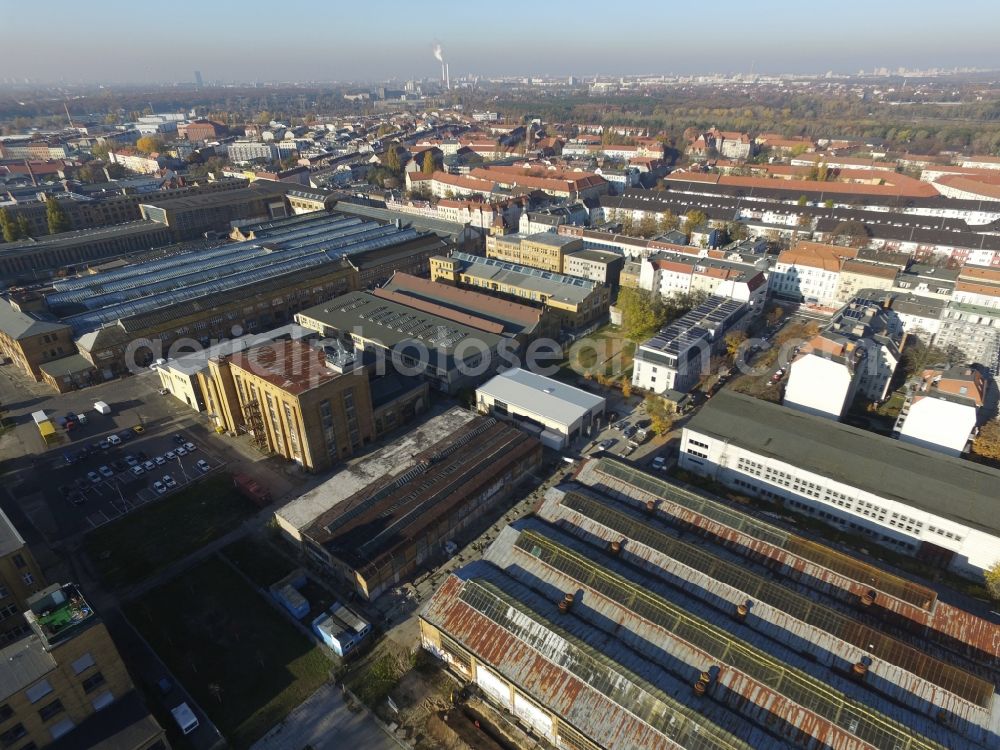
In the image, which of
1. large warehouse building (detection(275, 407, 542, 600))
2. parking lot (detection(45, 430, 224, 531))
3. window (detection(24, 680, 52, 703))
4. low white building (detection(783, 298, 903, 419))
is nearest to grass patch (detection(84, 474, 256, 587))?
parking lot (detection(45, 430, 224, 531))

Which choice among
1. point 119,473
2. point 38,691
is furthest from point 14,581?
point 119,473

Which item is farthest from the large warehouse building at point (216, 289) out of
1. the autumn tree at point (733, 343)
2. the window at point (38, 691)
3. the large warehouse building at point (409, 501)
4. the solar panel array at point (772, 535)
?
the solar panel array at point (772, 535)

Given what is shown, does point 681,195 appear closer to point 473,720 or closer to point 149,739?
point 473,720

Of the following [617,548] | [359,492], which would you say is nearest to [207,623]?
[359,492]

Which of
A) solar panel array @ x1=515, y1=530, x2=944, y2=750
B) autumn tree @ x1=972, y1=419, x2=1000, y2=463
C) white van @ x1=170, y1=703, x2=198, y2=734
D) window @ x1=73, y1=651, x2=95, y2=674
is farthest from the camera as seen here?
autumn tree @ x1=972, y1=419, x2=1000, y2=463

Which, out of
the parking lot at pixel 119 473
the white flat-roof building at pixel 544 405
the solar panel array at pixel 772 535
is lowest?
the parking lot at pixel 119 473

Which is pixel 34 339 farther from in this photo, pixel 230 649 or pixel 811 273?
pixel 811 273

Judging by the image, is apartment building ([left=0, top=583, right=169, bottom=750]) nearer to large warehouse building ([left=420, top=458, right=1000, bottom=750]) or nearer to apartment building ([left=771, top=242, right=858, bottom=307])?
large warehouse building ([left=420, top=458, right=1000, bottom=750])

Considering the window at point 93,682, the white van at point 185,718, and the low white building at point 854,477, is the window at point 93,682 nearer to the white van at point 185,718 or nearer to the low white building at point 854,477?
the white van at point 185,718
